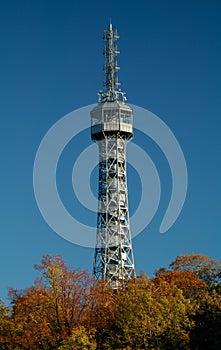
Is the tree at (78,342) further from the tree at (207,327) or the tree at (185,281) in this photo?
the tree at (185,281)

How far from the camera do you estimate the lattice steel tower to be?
303 ft

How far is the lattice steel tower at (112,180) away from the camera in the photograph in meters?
92.4

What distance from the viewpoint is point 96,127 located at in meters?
98.0

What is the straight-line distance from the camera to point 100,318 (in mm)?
53969

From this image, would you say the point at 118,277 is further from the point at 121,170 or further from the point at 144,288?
the point at 144,288

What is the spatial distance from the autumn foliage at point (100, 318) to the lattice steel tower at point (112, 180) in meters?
34.8

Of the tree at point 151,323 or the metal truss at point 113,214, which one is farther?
the metal truss at point 113,214

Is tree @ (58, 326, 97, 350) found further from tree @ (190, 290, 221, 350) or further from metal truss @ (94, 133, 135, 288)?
metal truss @ (94, 133, 135, 288)

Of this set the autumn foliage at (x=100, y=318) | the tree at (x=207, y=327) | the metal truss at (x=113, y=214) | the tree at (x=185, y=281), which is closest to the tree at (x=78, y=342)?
the autumn foliage at (x=100, y=318)

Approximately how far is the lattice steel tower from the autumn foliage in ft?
114

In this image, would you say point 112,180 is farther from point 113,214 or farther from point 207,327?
point 207,327

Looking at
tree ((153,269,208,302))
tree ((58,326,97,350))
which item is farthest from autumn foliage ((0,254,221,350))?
tree ((153,269,208,302))

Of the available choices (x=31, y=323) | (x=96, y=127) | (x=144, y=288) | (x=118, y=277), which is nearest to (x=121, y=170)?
(x=96, y=127)

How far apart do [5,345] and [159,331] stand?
37.9 feet
